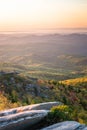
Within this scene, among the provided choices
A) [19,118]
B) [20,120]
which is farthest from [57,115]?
[20,120]

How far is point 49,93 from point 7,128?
35.7 m

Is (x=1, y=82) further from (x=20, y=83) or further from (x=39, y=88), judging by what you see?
(x=39, y=88)

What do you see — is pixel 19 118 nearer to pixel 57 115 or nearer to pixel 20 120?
pixel 20 120

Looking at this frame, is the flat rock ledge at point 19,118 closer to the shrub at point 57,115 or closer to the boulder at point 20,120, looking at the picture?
the boulder at point 20,120

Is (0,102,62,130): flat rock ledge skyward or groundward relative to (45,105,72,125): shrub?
skyward

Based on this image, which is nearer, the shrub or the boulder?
the boulder

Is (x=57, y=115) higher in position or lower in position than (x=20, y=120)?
lower

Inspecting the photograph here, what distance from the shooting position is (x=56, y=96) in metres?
50.4

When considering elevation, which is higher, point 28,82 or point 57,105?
point 57,105

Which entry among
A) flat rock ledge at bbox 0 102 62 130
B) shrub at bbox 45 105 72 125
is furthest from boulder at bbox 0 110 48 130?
shrub at bbox 45 105 72 125

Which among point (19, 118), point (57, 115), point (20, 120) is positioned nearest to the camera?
point (20, 120)

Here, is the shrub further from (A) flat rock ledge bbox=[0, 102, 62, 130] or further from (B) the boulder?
(B) the boulder

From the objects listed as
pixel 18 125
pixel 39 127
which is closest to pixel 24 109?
pixel 39 127

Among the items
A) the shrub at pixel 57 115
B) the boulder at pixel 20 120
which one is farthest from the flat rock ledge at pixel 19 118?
the shrub at pixel 57 115
